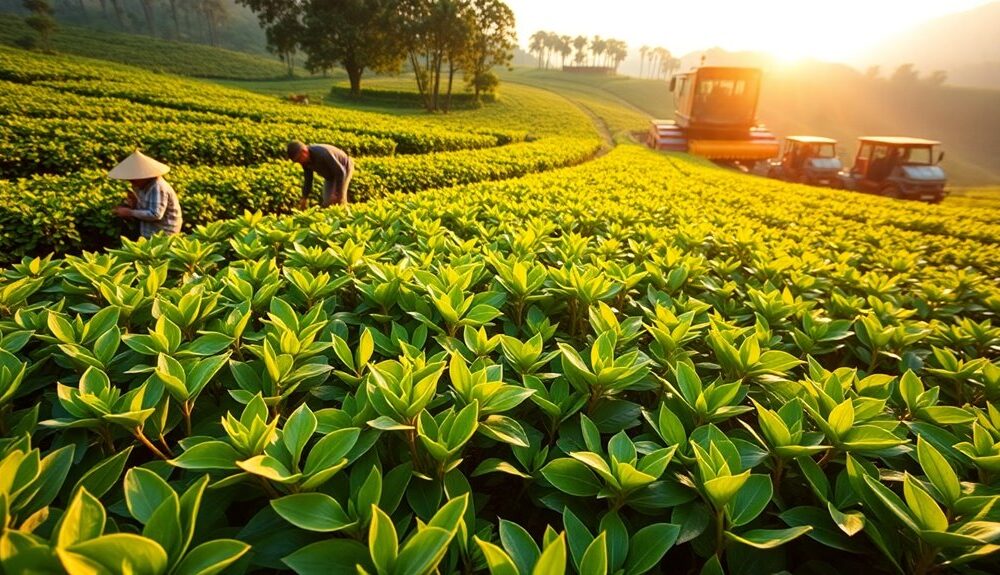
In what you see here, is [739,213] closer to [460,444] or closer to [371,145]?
[460,444]

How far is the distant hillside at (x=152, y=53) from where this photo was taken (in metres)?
51.6

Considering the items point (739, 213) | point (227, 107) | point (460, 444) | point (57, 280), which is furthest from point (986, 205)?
point (227, 107)

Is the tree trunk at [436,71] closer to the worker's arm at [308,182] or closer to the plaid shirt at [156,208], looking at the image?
the worker's arm at [308,182]

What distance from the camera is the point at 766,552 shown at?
3.90 feet

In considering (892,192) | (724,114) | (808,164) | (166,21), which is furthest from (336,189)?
(166,21)

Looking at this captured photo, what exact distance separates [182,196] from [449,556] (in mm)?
8067

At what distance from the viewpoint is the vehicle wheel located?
52.6 ft

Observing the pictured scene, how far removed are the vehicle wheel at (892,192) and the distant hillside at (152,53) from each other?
6203 cm

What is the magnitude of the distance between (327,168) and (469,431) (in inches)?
275

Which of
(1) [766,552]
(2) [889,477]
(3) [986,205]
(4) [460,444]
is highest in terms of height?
(4) [460,444]

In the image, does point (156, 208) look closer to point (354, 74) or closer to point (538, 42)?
point (354, 74)

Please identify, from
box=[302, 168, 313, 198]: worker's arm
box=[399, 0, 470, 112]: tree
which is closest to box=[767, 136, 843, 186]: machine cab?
box=[302, 168, 313, 198]: worker's arm

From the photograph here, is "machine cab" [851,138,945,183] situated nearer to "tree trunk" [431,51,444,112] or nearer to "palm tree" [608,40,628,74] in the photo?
"tree trunk" [431,51,444,112]

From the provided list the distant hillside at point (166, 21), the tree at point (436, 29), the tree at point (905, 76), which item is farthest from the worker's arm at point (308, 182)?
the tree at point (905, 76)
